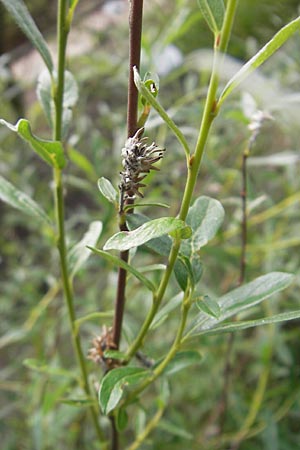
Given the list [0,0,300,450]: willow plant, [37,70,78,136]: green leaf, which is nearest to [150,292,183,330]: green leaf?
[0,0,300,450]: willow plant

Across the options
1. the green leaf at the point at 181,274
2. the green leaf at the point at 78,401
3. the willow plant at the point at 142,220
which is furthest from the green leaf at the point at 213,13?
the green leaf at the point at 78,401

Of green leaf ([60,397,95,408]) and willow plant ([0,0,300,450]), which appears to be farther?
green leaf ([60,397,95,408])

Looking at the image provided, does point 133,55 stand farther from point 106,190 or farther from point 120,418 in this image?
point 120,418

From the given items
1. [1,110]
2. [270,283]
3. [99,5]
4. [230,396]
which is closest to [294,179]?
[230,396]

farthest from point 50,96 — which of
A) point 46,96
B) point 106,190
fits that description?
point 106,190

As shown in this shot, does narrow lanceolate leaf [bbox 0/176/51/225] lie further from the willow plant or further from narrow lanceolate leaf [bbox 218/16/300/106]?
narrow lanceolate leaf [bbox 218/16/300/106]
